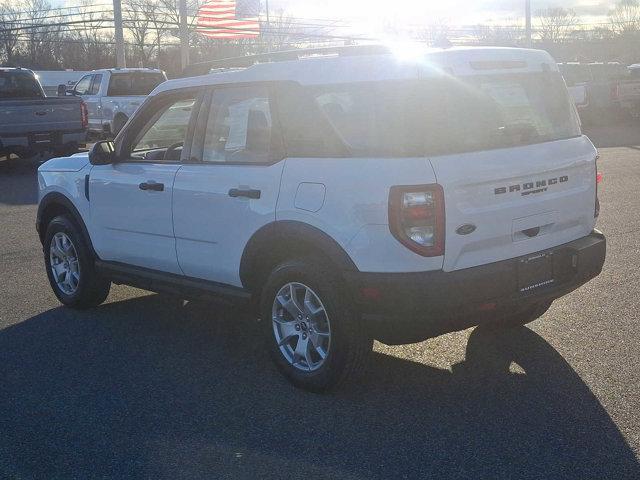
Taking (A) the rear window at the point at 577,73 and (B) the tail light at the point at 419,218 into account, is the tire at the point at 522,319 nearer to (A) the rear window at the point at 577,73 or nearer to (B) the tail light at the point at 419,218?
(B) the tail light at the point at 419,218

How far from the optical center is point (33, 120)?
58.9ft

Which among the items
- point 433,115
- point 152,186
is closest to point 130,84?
point 152,186

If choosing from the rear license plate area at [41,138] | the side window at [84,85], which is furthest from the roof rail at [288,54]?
the side window at [84,85]

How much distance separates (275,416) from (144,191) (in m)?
2.07

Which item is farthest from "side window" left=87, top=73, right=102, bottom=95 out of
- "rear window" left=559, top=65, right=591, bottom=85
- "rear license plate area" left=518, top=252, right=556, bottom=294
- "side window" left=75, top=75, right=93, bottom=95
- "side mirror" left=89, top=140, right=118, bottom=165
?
"rear license plate area" left=518, top=252, right=556, bottom=294

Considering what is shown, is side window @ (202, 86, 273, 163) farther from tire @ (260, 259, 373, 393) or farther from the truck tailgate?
the truck tailgate

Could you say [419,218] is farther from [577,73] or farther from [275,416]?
[577,73]

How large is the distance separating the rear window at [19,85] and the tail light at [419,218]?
55.0ft

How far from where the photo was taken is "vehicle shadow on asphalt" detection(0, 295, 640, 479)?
4012 millimetres

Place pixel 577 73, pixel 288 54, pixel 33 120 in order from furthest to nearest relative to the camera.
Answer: pixel 577 73, pixel 33 120, pixel 288 54

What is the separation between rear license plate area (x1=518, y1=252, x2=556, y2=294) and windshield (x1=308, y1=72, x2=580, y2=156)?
0.64 m

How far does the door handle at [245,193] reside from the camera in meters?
5.10

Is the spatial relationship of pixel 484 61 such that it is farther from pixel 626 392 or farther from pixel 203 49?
pixel 203 49

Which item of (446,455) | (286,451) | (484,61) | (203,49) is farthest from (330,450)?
(203,49)
